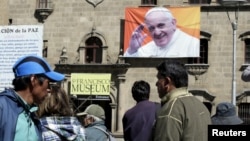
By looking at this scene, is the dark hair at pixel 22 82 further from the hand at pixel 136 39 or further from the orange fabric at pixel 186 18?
the hand at pixel 136 39

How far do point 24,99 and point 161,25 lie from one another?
2668cm

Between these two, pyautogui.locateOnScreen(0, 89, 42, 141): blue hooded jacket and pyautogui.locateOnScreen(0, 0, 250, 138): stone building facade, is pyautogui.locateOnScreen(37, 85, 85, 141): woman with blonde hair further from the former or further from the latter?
pyautogui.locateOnScreen(0, 0, 250, 138): stone building facade

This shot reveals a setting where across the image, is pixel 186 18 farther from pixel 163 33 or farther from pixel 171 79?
pixel 171 79

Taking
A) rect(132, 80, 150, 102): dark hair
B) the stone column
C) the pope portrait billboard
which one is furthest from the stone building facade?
rect(132, 80, 150, 102): dark hair

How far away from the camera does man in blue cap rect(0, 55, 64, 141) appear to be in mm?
4016

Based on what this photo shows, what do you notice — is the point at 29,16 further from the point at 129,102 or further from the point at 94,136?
the point at 94,136

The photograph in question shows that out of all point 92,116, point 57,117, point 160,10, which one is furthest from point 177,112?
point 160,10

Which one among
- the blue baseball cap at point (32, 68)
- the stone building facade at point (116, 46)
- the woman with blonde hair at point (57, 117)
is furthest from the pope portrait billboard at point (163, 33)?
the blue baseball cap at point (32, 68)

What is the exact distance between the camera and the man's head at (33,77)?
4.18 m

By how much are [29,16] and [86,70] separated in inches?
200

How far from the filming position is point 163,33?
30.5 metres

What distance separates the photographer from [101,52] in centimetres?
3238

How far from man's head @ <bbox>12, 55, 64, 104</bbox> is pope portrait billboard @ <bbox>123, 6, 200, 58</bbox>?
2602 cm

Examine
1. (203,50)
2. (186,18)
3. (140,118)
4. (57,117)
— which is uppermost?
(186,18)
